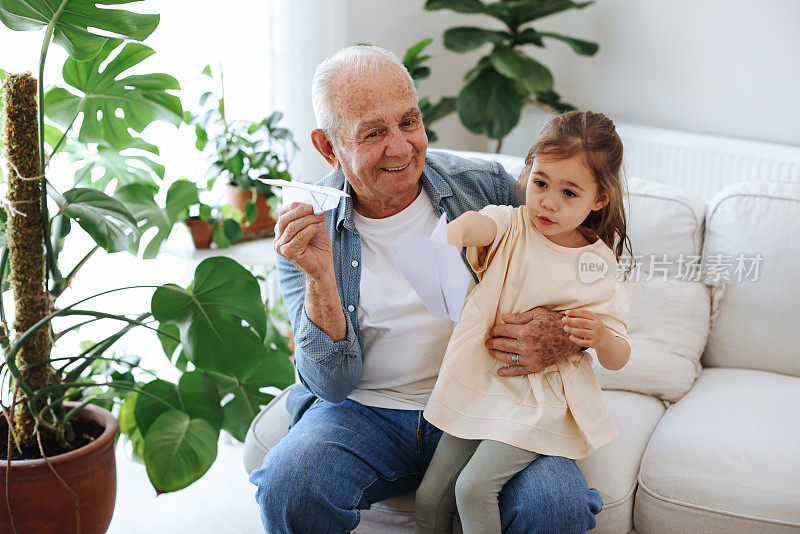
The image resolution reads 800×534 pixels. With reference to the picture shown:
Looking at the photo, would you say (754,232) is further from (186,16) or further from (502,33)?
(186,16)

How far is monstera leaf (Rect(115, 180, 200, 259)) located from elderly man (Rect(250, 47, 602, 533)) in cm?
50

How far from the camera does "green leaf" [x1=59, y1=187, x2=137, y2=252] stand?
163cm

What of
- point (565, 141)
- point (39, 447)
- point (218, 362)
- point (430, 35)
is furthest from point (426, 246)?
point (430, 35)

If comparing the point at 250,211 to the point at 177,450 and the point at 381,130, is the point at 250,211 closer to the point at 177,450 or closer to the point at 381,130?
the point at 177,450

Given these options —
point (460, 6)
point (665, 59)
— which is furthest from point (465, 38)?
point (665, 59)

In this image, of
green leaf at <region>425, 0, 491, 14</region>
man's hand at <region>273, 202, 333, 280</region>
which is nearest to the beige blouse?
man's hand at <region>273, 202, 333, 280</region>

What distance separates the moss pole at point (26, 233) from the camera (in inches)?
62.6


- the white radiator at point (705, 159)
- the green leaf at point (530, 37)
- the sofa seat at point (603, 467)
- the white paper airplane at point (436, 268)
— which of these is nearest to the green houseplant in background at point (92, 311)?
the sofa seat at point (603, 467)

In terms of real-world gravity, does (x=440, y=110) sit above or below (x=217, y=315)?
above

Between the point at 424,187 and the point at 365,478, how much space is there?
59cm

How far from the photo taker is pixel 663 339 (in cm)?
193

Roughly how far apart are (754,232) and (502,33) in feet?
5.43

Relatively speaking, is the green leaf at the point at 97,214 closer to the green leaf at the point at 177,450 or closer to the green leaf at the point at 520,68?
the green leaf at the point at 177,450

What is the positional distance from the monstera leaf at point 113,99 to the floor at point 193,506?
1020 mm
